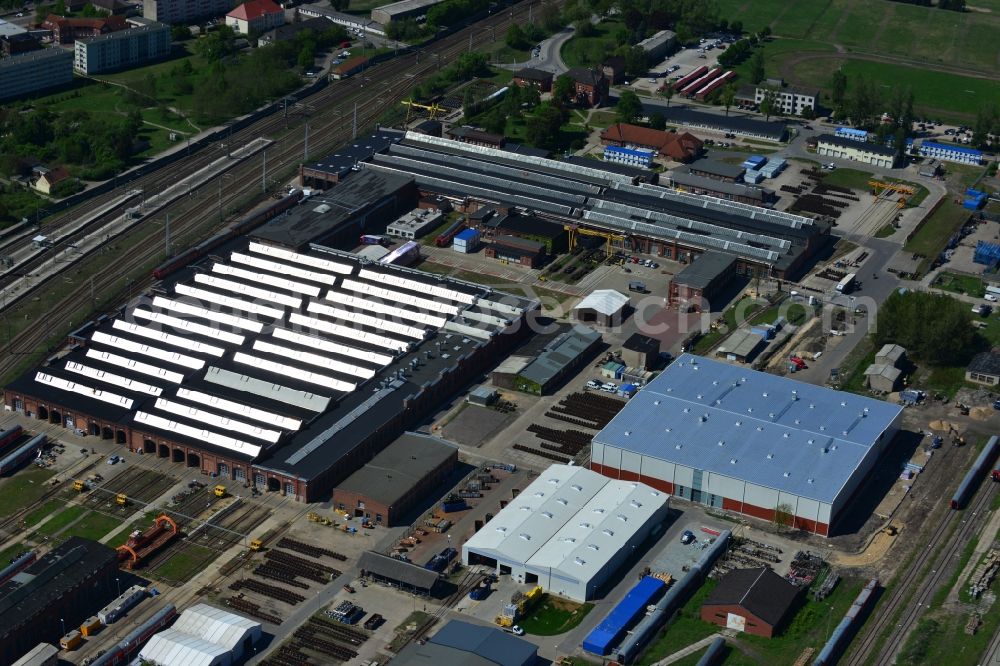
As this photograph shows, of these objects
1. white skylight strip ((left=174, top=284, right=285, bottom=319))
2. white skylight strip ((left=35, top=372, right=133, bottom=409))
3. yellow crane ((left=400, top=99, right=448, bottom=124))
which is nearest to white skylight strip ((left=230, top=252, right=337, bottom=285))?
white skylight strip ((left=174, top=284, right=285, bottom=319))

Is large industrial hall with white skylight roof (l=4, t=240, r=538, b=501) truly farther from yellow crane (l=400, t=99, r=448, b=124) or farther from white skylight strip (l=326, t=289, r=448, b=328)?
yellow crane (l=400, t=99, r=448, b=124)

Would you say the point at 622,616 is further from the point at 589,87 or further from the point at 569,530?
the point at 589,87

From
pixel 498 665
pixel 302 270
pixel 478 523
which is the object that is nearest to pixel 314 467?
pixel 478 523

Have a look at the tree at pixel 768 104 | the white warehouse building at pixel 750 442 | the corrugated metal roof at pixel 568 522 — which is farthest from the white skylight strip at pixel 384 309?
the tree at pixel 768 104

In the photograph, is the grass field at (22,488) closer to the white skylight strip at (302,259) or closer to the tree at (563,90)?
the white skylight strip at (302,259)

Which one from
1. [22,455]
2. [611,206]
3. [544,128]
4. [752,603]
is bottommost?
[22,455]

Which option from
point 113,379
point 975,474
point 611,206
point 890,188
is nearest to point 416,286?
point 611,206
